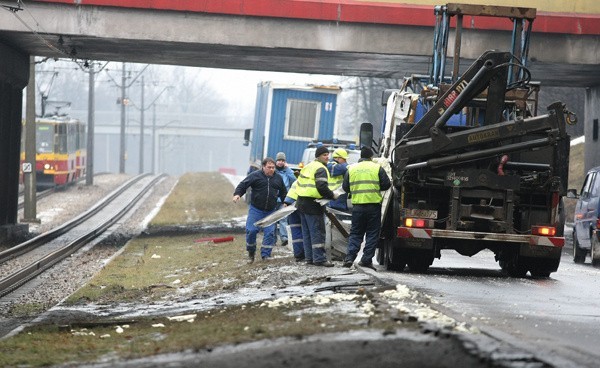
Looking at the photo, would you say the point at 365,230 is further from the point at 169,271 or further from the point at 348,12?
the point at 348,12

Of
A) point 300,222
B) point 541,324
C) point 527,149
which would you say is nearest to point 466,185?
point 527,149

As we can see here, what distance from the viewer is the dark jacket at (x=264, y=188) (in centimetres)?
2130

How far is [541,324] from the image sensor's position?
40.1 feet

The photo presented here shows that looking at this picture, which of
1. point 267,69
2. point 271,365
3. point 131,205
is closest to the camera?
point 271,365

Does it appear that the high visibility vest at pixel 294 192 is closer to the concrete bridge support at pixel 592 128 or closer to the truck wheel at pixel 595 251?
the truck wheel at pixel 595 251

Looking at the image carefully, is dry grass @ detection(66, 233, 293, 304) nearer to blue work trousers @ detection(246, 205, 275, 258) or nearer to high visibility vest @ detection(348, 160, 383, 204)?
blue work trousers @ detection(246, 205, 275, 258)

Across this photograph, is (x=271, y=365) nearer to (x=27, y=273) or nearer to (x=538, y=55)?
(x=27, y=273)

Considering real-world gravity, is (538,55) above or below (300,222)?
above

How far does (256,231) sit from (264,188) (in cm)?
76

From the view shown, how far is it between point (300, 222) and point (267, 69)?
1931 centimetres

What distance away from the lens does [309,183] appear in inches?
741

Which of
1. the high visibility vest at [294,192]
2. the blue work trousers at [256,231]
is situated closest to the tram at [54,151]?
the blue work trousers at [256,231]

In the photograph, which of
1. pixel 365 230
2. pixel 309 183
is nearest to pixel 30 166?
pixel 309 183

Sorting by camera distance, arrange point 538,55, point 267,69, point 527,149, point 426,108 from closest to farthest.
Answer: point 527,149 < point 426,108 < point 538,55 < point 267,69
